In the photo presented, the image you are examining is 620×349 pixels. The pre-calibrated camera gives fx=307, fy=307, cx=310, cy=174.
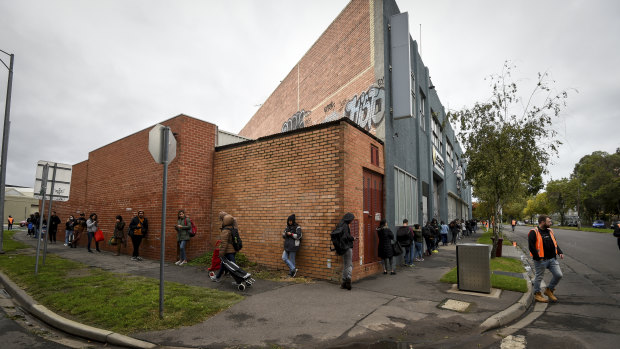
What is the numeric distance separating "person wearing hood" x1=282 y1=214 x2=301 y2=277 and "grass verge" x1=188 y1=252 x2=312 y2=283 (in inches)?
11.9

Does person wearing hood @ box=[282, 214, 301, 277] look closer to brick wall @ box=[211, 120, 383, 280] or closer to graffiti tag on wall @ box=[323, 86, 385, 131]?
brick wall @ box=[211, 120, 383, 280]

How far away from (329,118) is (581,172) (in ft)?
222

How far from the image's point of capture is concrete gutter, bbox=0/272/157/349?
4.01 m

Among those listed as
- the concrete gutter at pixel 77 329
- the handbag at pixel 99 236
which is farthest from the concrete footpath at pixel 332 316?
the handbag at pixel 99 236

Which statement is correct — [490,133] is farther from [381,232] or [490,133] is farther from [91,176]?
[91,176]

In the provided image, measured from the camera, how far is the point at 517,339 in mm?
4352

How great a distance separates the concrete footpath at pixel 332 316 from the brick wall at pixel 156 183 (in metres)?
2.95

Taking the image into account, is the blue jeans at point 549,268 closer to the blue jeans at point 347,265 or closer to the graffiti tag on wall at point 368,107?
the blue jeans at point 347,265

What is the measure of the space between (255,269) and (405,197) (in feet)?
21.6

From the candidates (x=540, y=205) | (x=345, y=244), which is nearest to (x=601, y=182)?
(x=540, y=205)

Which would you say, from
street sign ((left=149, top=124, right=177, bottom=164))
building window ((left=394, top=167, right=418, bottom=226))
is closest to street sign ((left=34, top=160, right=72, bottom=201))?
street sign ((left=149, top=124, right=177, bottom=164))

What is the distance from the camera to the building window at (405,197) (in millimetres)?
11219

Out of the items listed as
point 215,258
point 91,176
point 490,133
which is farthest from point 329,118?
point 91,176

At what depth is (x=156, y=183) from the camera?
1133 centimetres
